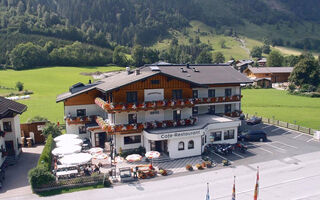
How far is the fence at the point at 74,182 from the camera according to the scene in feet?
84.4

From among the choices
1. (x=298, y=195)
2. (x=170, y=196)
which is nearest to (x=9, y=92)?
(x=170, y=196)

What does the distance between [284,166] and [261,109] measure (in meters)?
32.6

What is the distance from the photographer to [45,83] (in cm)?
9912

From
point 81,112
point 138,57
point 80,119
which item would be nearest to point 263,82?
point 138,57

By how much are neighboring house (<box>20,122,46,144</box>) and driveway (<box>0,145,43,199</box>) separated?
7.71 feet

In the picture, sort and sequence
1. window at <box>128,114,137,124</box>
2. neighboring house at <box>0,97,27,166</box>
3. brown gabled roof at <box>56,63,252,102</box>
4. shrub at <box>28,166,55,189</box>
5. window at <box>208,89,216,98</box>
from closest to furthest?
1. shrub at <box>28,166,55,189</box>
2. neighboring house at <box>0,97,27,166</box>
3. window at <box>128,114,137,124</box>
4. brown gabled roof at <box>56,63,252,102</box>
5. window at <box>208,89,216,98</box>

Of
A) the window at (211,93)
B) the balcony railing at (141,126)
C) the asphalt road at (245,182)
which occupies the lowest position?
the asphalt road at (245,182)

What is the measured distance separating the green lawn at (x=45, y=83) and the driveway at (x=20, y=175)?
15.5 meters

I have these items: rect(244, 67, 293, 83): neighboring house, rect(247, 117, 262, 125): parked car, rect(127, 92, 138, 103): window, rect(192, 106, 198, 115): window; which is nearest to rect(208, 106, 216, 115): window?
rect(192, 106, 198, 115): window

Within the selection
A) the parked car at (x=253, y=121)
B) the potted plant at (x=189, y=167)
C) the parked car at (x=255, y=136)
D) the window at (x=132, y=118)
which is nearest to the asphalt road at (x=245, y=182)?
the potted plant at (x=189, y=167)

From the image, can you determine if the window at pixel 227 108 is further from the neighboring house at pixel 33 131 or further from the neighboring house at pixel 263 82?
the neighboring house at pixel 263 82

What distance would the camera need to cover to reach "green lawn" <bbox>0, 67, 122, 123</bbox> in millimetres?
59950

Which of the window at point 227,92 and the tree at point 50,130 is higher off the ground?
the window at point 227,92

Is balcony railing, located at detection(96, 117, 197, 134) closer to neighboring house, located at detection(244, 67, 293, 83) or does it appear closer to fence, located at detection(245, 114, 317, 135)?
fence, located at detection(245, 114, 317, 135)
